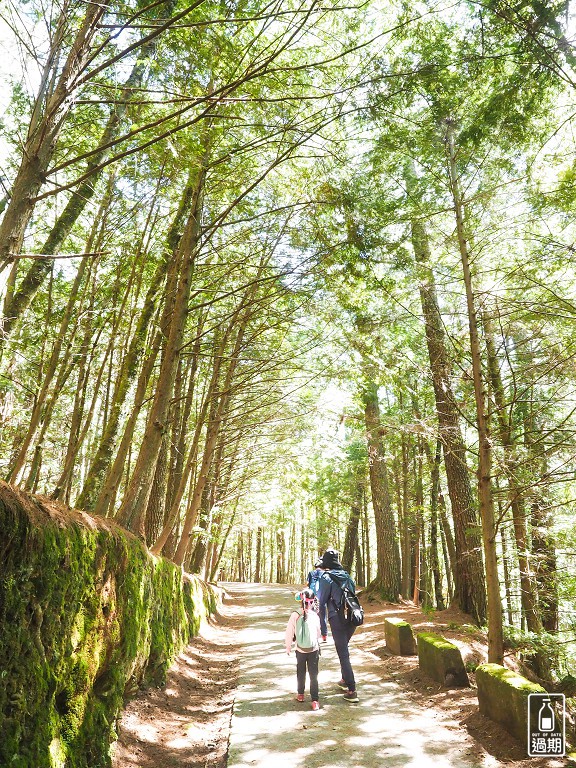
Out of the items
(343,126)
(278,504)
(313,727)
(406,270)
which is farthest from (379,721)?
(278,504)

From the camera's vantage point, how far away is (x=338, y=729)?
211 inches

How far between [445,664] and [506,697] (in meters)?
1.84

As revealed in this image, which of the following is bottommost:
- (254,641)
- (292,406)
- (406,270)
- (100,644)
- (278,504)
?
(254,641)

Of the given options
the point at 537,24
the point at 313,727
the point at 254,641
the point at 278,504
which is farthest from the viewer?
the point at 278,504

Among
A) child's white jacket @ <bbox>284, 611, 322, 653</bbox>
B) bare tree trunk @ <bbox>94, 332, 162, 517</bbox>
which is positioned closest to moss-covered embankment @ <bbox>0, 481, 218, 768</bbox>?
bare tree trunk @ <bbox>94, 332, 162, 517</bbox>

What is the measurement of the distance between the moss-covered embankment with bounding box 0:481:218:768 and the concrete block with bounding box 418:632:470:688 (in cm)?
395

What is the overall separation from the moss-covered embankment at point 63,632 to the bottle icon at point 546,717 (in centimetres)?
396

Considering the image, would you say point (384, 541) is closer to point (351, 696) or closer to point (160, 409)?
point (351, 696)

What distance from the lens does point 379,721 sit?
563 cm

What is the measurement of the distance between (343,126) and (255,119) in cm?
119

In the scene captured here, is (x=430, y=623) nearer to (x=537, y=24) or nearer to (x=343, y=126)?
(x=343, y=126)

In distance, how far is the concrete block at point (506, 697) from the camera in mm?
4762

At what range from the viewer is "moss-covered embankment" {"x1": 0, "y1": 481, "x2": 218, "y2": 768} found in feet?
9.90

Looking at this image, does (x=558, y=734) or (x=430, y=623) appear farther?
(x=430, y=623)
